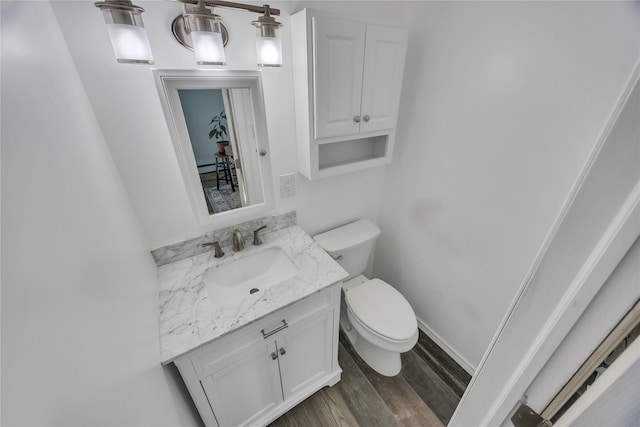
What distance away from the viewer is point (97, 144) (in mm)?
726

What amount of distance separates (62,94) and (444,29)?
142 cm

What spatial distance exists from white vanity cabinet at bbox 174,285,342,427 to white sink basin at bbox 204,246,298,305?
207 mm

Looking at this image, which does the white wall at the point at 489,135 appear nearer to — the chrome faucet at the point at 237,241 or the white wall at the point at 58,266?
the chrome faucet at the point at 237,241

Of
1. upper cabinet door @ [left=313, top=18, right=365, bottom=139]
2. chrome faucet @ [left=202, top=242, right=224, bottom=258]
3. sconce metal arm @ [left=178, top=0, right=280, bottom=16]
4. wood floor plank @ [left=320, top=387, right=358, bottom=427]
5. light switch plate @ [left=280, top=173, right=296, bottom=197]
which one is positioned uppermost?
sconce metal arm @ [left=178, top=0, right=280, bottom=16]

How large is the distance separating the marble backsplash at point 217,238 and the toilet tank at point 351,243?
0.83 ft

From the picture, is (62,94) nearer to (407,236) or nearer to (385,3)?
(385,3)

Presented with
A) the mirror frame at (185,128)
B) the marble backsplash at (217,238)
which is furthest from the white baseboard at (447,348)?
the mirror frame at (185,128)

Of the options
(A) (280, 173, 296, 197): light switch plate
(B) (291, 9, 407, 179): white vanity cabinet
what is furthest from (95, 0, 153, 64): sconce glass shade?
(A) (280, 173, 296, 197): light switch plate

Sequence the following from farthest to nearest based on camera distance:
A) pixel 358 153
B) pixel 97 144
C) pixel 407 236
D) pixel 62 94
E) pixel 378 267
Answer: pixel 378 267
pixel 407 236
pixel 358 153
pixel 97 144
pixel 62 94

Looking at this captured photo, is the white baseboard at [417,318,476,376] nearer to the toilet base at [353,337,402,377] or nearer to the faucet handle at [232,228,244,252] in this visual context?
the toilet base at [353,337,402,377]

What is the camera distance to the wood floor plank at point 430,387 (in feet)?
4.38

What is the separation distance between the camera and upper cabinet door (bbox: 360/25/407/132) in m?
1.05

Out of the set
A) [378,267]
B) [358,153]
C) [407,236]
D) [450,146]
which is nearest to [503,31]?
[450,146]

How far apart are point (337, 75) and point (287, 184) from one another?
570mm
